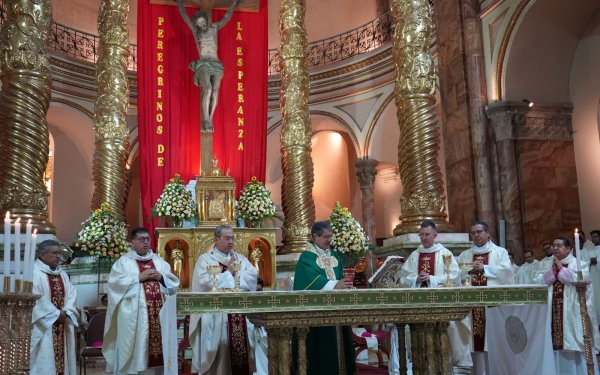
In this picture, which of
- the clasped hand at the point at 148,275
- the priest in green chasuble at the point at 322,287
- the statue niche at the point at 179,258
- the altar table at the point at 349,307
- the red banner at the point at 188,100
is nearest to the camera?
the altar table at the point at 349,307

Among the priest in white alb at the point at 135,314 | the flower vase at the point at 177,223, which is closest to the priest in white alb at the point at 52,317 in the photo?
the priest in white alb at the point at 135,314

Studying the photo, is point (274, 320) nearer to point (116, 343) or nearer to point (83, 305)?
point (116, 343)

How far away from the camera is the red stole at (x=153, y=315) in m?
6.19

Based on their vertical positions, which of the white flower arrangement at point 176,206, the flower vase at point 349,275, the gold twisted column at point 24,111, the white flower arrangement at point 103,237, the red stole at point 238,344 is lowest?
the red stole at point 238,344

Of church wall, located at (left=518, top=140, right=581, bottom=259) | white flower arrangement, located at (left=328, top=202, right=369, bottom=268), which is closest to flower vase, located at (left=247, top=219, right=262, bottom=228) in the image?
white flower arrangement, located at (left=328, top=202, right=369, bottom=268)

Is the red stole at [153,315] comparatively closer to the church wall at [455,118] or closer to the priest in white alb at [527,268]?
the priest in white alb at [527,268]

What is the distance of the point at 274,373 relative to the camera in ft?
16.6

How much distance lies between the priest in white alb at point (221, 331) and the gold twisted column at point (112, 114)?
473 centimetres

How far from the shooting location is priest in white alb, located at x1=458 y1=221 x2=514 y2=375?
698 centimetres

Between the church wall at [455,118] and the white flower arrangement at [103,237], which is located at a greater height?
the church wall at [455,118]

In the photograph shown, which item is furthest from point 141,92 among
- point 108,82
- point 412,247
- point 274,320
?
point 274,320

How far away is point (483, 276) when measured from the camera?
7.03 metres

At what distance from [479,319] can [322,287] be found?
8.21ft

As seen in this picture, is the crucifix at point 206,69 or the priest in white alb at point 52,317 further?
the crucifix at point 206,69
